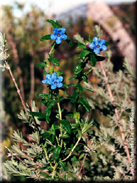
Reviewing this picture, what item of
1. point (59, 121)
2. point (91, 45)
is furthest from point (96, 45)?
point (59, 121)

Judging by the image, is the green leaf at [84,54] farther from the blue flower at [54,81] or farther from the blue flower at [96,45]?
the blue flower at [54,81]

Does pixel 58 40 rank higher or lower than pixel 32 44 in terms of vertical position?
lower

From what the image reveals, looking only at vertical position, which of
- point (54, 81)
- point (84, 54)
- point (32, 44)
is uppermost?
point (32, 44)

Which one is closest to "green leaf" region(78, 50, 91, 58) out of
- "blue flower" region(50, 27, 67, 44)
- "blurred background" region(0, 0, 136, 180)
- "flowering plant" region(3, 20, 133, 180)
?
"flowering plant" region(3, 20, 133, 180)

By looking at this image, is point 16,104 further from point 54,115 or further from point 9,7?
point 54,115

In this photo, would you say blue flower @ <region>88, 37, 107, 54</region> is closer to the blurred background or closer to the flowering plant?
the flowering plant

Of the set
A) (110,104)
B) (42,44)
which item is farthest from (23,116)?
(42,44)

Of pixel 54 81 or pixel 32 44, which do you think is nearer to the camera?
pixel 54 81

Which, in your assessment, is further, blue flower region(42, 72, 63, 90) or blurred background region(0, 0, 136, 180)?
blurred background region(0, 0, 136, 180)

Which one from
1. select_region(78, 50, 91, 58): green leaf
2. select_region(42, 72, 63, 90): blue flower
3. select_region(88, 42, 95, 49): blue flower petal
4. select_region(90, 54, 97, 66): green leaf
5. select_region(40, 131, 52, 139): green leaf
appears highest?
select_region(88, 42, 95, 49): blue flower petal

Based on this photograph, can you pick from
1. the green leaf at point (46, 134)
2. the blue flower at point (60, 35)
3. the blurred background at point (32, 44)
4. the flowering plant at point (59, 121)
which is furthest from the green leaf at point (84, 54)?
the blurred background at point (32, 44)

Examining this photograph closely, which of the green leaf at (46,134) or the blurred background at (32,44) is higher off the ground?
the blurred background at (32,44)

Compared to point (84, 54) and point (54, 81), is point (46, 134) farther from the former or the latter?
point (84, 54)
